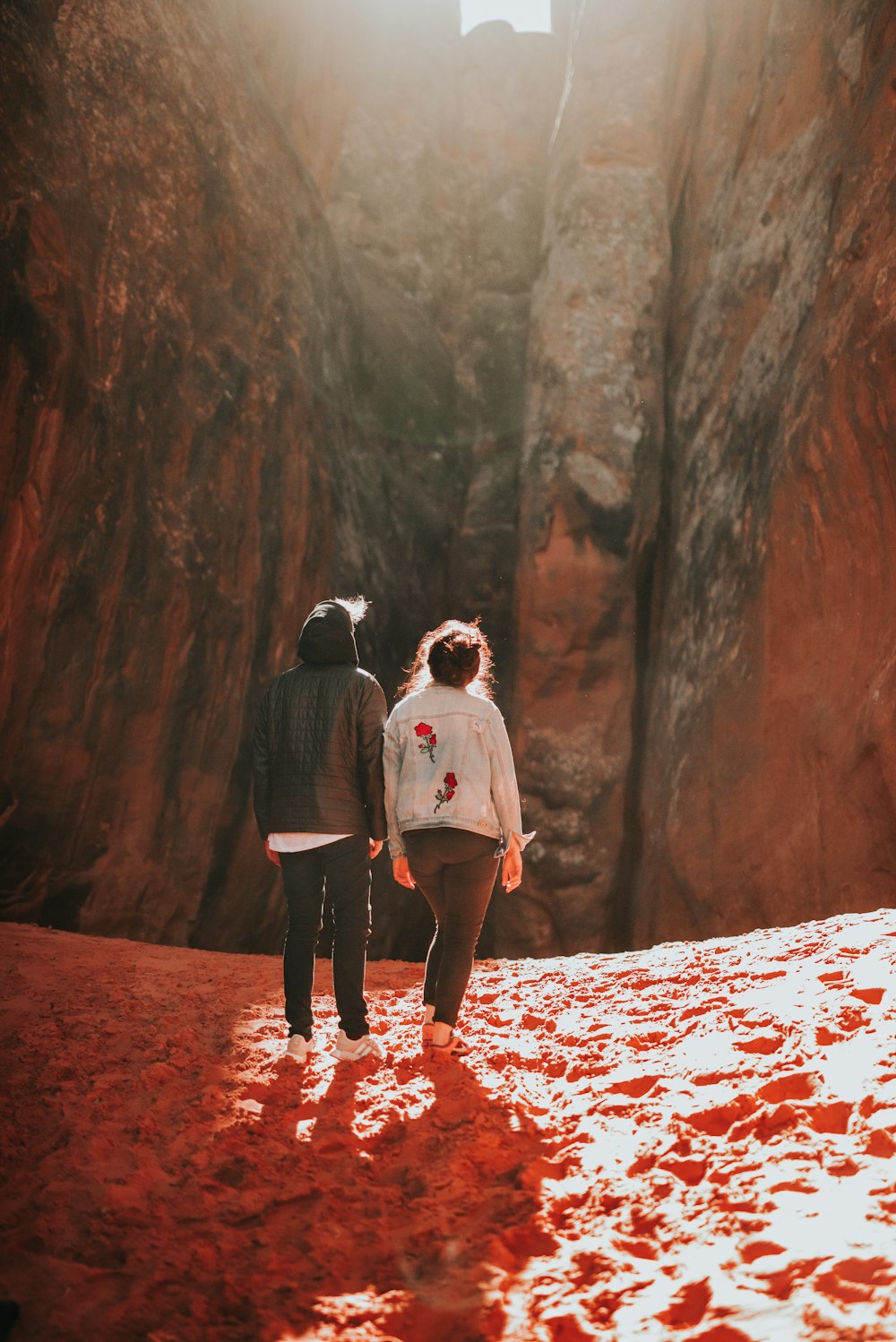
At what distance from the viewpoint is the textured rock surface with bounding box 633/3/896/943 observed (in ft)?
24.8

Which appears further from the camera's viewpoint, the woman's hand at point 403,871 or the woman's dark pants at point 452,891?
the woman's hand at point 403,871

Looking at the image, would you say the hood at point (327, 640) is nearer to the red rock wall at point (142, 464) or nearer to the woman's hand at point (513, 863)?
the woman's hand at point (513, 863)

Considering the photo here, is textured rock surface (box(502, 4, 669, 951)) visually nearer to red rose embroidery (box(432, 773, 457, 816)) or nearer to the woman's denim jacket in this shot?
the woman's denim jacket

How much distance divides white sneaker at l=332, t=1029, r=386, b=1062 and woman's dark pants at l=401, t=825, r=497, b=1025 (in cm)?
25

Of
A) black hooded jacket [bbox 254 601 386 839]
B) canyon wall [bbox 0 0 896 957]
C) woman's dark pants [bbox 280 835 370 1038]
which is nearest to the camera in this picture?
woman's dark pants [bbox 280 835 370 1038]

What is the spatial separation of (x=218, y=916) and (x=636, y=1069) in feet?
20.6

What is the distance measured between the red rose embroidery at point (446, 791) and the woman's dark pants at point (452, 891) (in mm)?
91

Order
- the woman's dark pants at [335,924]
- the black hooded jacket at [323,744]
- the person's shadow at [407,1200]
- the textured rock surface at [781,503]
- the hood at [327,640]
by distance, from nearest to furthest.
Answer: the person's shadow at [407,1200] < the woman's dark pants at [335,924] < the black hooded jacket at [323,744] < the hood at [327,640] < the textured rock surface at [781,503]

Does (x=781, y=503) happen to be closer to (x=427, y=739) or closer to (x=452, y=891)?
(x=427, y=739)

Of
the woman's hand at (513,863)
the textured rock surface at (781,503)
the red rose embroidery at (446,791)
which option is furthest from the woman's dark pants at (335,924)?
the textured rock surface at (781,503)

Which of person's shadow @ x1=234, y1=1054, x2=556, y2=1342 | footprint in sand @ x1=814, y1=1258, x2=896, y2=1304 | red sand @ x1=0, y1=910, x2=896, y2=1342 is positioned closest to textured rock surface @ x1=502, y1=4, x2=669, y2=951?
red sand @ x1=0, y1=910, x2=896, y2=1342

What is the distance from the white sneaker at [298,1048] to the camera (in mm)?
3736

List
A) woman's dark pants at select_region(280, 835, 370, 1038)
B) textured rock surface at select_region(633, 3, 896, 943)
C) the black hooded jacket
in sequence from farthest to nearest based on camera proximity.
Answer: textured rock surface at select_region(633, 3, 896, 943), the black hooded jacket, woman's dark pants at select_region(280, 835, 370, 1038)

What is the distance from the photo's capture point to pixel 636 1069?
3375mm
